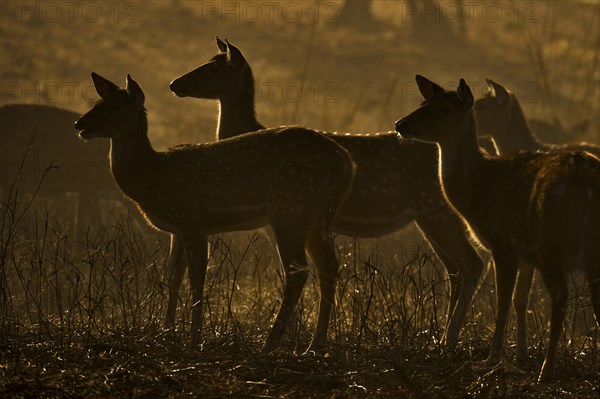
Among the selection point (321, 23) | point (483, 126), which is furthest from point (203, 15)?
point (483, 126)

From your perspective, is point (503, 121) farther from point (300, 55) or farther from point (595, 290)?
point (300, 55)

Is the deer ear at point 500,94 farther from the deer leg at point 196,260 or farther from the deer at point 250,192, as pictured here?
the deer leg at point 196,260

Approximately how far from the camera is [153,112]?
74.9ft

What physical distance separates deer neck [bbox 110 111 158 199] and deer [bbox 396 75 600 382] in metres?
2.07

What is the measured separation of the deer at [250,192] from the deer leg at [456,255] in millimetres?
1201

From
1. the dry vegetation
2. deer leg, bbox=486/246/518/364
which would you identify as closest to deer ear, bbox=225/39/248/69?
the dry vegetation

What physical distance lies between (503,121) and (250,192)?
7042 mm

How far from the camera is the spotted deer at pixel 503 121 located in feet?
50.5

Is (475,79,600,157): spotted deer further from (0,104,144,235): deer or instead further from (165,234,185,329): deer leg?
(165,234,185,329): deer leg

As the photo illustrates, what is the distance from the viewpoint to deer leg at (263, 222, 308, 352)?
8.85 meters

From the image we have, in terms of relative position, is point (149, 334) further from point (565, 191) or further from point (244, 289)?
point (244, 289)

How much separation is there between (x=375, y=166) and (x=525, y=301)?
72.4 inches

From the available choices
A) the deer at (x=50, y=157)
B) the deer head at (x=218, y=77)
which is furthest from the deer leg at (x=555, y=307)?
the deer at (x=50, y=157)

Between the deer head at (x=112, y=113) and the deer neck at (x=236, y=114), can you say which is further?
the deer neck at (x=236, y=114)
